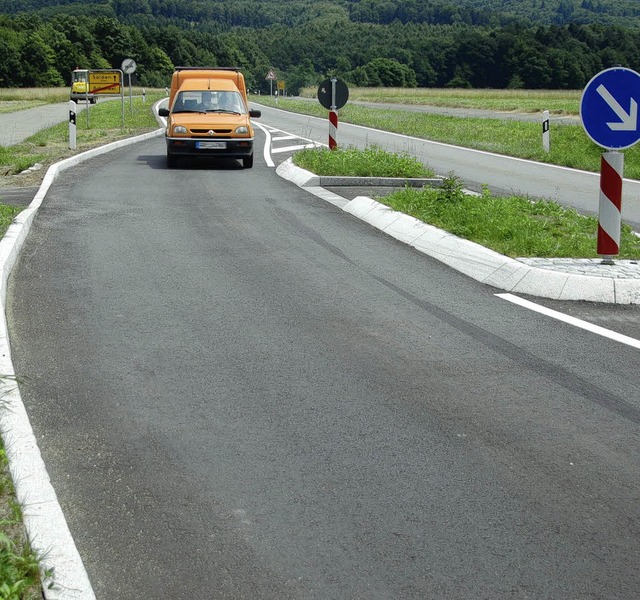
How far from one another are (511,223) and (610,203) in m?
2.11

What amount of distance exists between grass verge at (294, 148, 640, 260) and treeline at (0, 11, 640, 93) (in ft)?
348

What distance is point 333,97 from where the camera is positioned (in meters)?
20.2

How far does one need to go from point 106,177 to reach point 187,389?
12490 mm

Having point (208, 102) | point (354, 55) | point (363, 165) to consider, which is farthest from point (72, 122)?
point (354, 55)

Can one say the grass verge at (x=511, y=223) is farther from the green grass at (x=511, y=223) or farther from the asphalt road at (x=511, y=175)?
the asphalt road at (x=511, y=175)

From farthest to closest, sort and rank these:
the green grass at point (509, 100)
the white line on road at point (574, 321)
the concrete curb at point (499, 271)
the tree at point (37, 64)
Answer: the tree at point (37, 64)
the green grass at point (509, 100)
the concrete curb at point (499, 271)
the white line on road at point (574, 321)

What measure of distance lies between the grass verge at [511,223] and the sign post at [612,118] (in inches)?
35.0

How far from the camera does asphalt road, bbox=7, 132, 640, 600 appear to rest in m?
3.65

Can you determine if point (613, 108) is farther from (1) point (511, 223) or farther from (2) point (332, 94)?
(2) point (332, 94)

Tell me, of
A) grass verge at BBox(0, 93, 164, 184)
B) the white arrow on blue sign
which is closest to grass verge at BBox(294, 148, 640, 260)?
the white arrow on blue sign

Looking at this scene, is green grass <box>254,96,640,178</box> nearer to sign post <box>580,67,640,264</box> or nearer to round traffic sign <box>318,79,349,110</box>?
round traffic sign <box>318,79,349,110</box>

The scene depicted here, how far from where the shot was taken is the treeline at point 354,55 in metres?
115

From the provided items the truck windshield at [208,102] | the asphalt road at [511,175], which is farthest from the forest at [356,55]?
the truck windshield at [208,102]

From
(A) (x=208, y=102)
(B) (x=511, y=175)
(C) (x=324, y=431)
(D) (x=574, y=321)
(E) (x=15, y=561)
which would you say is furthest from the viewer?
(A) (x=208, y=102)
